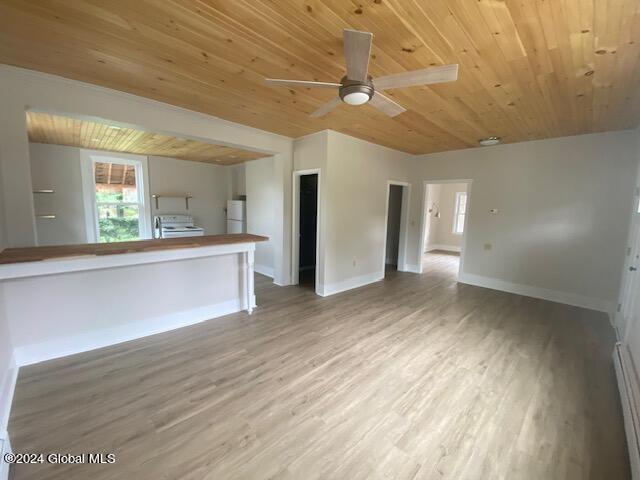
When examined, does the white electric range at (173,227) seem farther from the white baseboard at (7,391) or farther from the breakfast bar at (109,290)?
the white baseboard at (7,391)

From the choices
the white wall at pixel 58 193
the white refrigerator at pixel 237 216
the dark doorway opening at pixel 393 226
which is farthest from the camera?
the dark doorway opening at pixel 393 226

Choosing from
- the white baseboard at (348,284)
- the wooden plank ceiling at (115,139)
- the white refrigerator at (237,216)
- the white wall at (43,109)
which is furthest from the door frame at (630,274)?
the white refrigerator at (237,216)

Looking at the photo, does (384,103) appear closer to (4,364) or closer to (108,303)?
(108,303)

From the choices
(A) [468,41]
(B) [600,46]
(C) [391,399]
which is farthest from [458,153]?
(C) [391,399]

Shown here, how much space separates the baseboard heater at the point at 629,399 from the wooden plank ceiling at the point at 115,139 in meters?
5.15

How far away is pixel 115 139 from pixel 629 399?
6892 millimetres

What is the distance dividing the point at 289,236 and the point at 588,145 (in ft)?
16.0

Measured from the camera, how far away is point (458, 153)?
5.12 m

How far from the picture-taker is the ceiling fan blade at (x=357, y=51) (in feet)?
4.35

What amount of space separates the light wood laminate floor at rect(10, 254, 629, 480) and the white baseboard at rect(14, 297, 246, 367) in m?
0.12

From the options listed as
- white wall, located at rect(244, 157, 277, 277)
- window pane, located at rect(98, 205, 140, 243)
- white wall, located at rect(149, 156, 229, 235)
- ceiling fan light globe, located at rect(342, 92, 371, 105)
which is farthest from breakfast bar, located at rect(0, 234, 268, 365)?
white wall, located at rect(149, 156, 229, 235)

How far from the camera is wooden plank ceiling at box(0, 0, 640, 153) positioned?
1.50m

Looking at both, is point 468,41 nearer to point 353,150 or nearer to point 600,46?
point 600,46

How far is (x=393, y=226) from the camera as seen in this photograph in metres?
6.79
